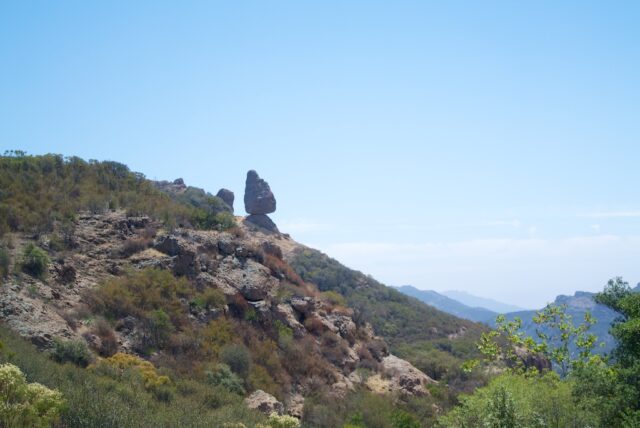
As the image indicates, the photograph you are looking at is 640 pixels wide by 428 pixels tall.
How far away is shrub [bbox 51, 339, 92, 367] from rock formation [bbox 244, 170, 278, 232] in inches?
2083

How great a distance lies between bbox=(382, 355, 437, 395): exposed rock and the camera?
28073 millimetres

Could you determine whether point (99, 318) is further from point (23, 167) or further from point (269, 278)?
point (23, 167)

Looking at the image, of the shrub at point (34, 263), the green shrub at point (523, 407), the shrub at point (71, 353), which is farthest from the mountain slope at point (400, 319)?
the green shrub at point (523, 407)

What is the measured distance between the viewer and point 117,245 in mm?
27359

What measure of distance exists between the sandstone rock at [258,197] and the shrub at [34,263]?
5015cm

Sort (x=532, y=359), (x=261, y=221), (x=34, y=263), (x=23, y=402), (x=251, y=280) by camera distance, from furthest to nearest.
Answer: (x=261, y=221)
(x=532, y=359)
(x=251, y=280)
(x=34, y=263)
(x=23, y=402)

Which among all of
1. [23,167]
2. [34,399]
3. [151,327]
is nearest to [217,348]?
[151,327]

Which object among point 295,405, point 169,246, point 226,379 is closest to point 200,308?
point 169,246

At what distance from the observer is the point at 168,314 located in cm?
2380

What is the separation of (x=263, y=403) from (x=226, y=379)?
1.85 metres

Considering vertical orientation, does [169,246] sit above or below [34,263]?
above

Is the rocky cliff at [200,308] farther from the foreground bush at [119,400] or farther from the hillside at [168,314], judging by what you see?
the foreground bush at [119,400]

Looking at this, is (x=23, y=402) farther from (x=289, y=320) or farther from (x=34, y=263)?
(x=289, y=320)

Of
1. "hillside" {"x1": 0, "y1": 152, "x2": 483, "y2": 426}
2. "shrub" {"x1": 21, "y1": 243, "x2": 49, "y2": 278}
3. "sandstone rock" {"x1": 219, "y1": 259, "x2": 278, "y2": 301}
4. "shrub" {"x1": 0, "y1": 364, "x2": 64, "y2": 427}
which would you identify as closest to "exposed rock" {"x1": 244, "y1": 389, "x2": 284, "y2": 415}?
"hillside" {"x1": 0, "y1": 152, "x2": 483, "y2": 426}
